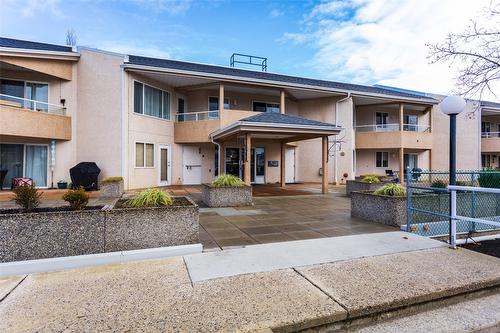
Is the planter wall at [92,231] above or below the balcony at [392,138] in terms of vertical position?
below

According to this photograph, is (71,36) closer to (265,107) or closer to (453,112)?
(265,107)

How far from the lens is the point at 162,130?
52.1ft

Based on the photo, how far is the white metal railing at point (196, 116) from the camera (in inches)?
651

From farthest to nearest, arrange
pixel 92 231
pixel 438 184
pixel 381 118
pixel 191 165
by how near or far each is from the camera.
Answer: pixel 381 118 → pixel 191 165 → pixel 438 184 → pixel 92 231

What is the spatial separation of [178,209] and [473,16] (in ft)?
36.4

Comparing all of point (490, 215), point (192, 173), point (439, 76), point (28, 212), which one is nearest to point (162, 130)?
point (192, 173)

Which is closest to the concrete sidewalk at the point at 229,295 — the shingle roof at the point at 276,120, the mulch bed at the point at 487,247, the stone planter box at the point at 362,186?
the mulch bed at the point at 487,247

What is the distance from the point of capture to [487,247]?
5398 mm

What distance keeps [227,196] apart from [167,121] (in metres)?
8.72

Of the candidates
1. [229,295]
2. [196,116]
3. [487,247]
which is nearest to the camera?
[229,295]

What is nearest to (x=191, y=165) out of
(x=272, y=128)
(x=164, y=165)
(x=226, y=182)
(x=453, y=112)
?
(x=164, y=165)

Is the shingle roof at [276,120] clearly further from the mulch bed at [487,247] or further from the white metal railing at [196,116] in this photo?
the mulch bed at [487,247]

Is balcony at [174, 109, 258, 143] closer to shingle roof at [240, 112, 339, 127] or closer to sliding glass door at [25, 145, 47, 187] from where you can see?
shingle roof at [240, 112, 339, 127]

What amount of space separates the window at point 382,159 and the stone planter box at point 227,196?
1687 cm
